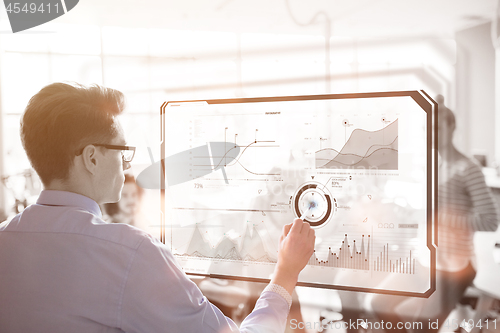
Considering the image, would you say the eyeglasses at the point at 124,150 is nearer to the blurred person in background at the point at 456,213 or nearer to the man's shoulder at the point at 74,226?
the man's shoulder at the point at 74,226

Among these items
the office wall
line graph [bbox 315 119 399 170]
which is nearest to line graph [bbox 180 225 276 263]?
line graph [bbox 315 119 399 170]

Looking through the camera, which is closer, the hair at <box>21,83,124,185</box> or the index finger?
the hair at <box>21,83,124,185</box>

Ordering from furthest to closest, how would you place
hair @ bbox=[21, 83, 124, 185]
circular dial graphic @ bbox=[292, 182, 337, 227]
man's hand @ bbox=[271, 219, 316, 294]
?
circular dial graphic @ bbox=[292, 182, 337, 227] < man's hand @ bbox=[271, 219, 316, 294] < hair @ bbox=[21, 83, 124, 185]

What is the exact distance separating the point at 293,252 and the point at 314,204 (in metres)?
0.22

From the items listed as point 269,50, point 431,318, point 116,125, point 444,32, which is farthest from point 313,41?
point 431,318

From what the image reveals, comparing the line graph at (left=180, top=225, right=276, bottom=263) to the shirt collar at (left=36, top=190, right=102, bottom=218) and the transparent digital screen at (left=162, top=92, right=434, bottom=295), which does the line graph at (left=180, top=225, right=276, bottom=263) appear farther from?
the shirt collar at (left=36, top=190, right=102, bottom=218)

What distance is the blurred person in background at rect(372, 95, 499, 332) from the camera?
1.17 metres

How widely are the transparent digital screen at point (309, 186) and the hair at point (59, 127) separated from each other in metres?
0.51

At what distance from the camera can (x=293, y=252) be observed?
1186mm

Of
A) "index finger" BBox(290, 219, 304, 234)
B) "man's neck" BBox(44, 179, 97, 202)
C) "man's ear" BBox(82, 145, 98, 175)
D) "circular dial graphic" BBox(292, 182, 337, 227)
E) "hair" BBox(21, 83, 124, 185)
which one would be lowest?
"index finger" BBox(290, 219, 304, 234)

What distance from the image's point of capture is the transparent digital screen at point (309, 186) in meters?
1.21

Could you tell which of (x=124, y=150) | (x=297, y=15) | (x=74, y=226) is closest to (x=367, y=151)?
(x=297, y=15)

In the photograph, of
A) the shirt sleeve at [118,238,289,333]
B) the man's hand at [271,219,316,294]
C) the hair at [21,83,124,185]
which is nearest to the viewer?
the shirt sleeve at [118,238,289,333]

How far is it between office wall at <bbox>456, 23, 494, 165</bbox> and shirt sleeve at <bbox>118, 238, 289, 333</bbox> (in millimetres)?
989
